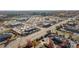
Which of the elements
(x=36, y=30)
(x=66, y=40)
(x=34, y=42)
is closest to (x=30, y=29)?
(x=36, y=30)

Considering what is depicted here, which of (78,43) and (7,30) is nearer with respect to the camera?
(78,43)

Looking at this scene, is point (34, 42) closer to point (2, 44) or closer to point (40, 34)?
point (40, 34)

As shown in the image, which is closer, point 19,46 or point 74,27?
point 19,46
